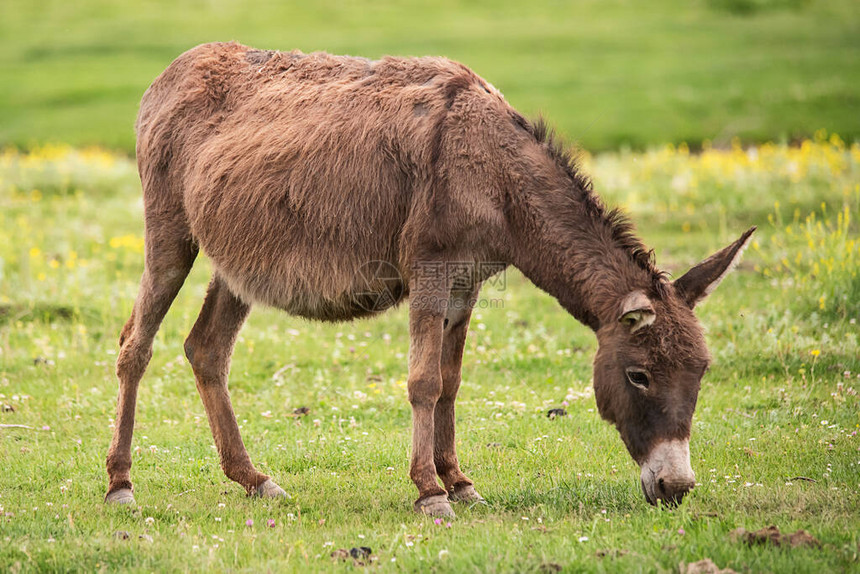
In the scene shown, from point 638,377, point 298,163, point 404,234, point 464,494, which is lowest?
point 464,494

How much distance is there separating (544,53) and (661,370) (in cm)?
3288

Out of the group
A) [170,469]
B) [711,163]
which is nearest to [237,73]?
[170,469]

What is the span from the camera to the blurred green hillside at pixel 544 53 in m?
26.6

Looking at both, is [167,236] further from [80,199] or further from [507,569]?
[80,199]

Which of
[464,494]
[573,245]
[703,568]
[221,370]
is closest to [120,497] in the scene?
[221,370]

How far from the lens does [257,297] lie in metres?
5.77

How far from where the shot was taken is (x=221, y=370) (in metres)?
6.20

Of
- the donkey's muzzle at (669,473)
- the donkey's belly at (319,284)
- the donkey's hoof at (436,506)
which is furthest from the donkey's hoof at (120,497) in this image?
the donkey's muzzle at (669,473)

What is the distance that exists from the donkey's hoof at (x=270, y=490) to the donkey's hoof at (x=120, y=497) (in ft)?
2.57

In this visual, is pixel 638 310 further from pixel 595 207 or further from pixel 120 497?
pixel 120 497

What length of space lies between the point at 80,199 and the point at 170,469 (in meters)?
10.2

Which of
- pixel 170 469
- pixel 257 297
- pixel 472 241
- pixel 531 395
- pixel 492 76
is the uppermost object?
pixel 492 76

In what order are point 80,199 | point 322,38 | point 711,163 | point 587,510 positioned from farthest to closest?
point 322,38
point 711,163
point 80,199
point 587,510

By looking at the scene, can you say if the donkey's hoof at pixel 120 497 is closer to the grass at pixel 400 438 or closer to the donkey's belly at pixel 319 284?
the grass at pixel 400 438
